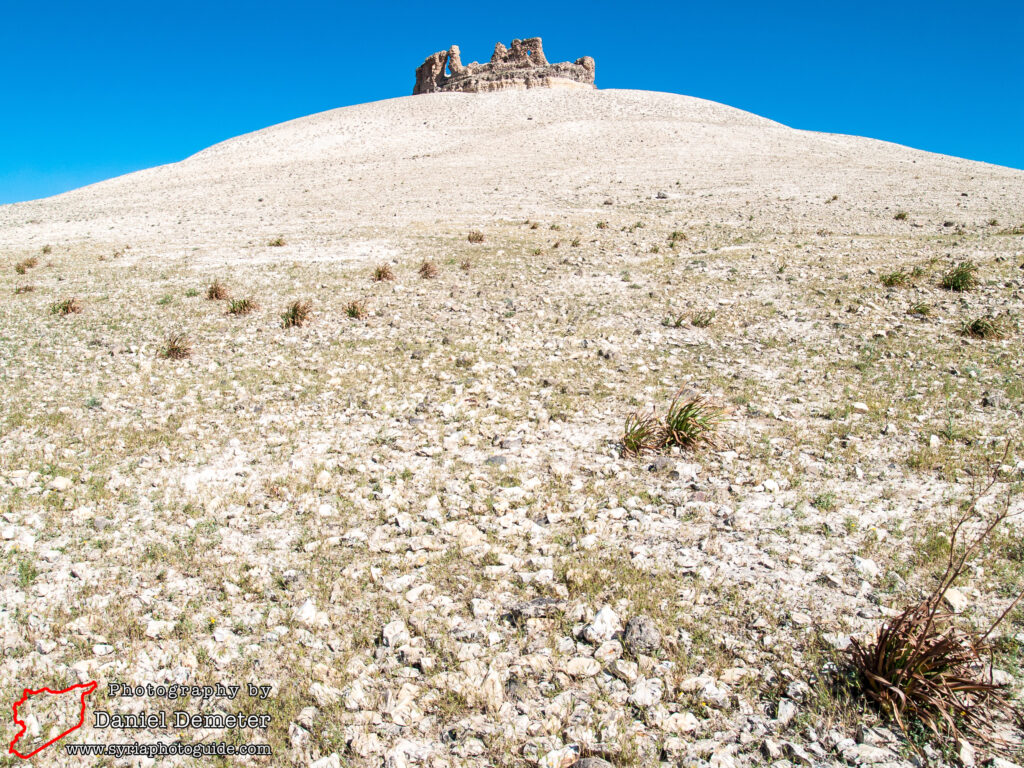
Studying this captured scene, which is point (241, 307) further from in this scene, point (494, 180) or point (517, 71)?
point (517, 71)

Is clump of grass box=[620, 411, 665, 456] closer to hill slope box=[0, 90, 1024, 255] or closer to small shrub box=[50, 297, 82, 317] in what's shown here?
small shrub box=[50, 297, 82, 317]

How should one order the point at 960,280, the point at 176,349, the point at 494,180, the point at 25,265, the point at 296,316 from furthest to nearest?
the point at 494,180, the point at 25,265, the point at 960,280, the point at 296,316, the point at 176,349

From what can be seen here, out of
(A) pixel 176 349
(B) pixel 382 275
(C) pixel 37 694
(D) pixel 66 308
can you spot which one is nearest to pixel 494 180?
(B) pixel 382 275

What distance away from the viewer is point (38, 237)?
1075 inches

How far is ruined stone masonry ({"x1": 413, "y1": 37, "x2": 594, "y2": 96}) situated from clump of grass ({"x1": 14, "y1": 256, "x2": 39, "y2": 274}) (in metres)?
89.7

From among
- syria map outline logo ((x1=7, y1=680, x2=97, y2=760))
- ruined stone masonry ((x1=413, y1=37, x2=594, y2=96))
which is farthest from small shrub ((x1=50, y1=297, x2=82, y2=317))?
ruined stone masonry ((x1=413, y1=37, x2=594, y2=96))

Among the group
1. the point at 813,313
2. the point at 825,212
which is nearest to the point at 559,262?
the point at 813,313

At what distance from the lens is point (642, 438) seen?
25.7 feet

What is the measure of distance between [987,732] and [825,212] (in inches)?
1124

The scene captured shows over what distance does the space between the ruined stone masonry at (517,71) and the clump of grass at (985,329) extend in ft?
323

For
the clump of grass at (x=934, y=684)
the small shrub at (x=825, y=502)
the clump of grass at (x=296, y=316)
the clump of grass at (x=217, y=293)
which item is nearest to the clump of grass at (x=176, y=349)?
the clump of grass at (x=296, y=316)

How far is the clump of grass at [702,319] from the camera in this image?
41.7 ft

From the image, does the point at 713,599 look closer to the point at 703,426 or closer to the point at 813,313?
the point at 703,426

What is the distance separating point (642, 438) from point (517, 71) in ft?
354
